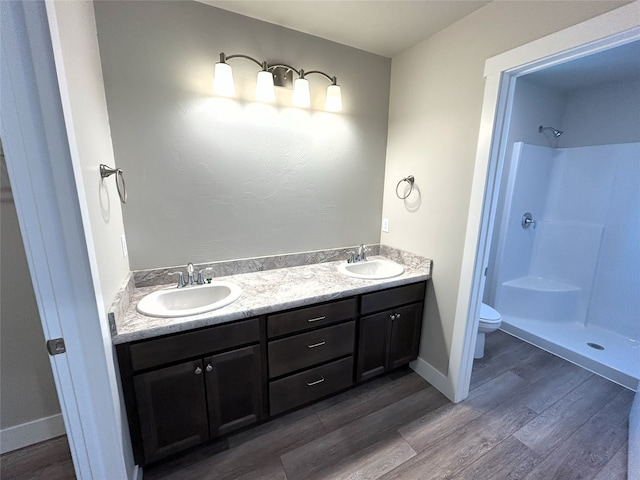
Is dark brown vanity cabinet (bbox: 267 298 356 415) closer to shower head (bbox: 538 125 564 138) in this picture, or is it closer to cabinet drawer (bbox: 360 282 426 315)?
cabinet drawer (bbox: 360 282 426 315)

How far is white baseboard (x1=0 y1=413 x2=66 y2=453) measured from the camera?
1.42 m

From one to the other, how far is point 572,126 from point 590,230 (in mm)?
1107

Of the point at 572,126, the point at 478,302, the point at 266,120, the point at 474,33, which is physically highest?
the point at 474,33

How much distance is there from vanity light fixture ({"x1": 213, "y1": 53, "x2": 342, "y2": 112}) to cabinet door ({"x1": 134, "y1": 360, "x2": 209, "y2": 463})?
1.51 meters

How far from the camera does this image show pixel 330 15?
1.55 metres

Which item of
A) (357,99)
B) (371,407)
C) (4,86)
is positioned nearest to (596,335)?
(371,407)

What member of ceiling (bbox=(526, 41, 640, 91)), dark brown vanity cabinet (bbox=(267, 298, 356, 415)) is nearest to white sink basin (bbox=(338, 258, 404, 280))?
dark brown vanity cabinet (bbox=(267, 298, 356, 415))

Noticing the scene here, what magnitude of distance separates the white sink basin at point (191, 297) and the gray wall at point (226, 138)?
0.69 ft

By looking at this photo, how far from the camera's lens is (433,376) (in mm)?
1959

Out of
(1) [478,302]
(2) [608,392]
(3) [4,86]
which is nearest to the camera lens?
(3) [4,86]

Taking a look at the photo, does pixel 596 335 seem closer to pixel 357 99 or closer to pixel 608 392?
pixel 608 392

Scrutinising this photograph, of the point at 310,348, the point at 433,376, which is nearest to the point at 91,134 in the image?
the point at 310,348

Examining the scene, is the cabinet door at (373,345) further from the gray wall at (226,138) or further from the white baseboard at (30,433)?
the white baseboard at (30,433)

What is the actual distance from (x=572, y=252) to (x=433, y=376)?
226 centimetres
